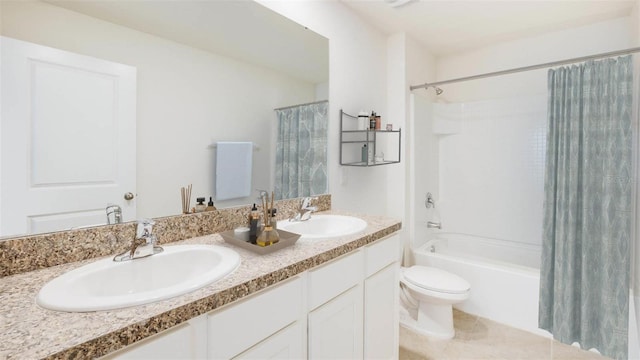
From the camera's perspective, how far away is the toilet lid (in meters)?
2.05

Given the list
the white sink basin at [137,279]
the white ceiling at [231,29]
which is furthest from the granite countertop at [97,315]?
the white ceiling at [231,29]

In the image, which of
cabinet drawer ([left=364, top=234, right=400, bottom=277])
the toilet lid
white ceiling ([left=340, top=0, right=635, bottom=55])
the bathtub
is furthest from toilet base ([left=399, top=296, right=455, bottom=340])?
white ceiling ([left=340, top=0, right=635, bottom=55])

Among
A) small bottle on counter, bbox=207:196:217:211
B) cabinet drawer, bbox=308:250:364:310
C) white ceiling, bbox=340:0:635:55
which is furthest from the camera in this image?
white ceiling, bbox=340:0:635:55

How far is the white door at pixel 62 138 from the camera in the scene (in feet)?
2.99

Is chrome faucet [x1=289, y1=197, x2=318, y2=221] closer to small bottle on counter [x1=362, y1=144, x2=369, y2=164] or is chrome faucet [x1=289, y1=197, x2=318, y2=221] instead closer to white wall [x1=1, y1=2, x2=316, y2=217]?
white wall [x1=1, y1=2, x2=316, y2=217]

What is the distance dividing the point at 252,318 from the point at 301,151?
114 cm

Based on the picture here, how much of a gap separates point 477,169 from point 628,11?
1620mm

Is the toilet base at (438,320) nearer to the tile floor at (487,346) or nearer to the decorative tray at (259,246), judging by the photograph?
the tile floor at (487,346)

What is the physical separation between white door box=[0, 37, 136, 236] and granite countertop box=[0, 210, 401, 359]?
0.67 ft

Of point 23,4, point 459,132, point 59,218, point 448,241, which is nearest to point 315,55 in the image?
point 23,4

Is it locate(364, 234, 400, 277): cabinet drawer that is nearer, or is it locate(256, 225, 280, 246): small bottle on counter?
locate(256, 225, 280, 246): small bottle on counter

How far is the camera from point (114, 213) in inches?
43.6

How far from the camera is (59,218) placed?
1007 mm

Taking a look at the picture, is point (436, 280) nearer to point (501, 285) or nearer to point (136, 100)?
point (501, 285)
